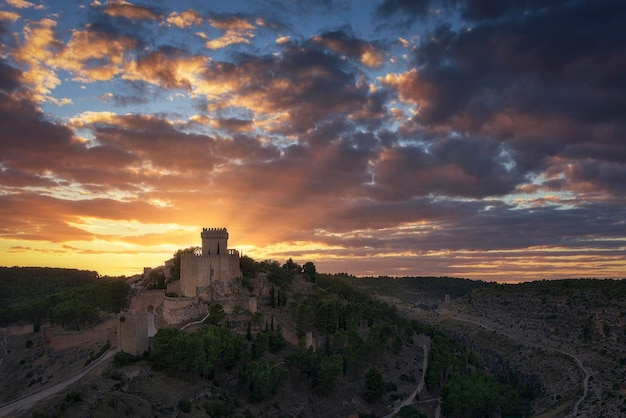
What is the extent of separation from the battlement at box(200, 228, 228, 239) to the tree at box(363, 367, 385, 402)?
27089mm

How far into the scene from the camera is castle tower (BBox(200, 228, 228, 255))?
7669 centimetres

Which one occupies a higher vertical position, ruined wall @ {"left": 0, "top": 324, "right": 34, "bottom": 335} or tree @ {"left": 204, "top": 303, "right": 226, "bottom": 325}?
tree @ {"left": 204, "top": 303, "right": 226, "bottom": 325}

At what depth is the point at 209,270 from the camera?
2918 inches

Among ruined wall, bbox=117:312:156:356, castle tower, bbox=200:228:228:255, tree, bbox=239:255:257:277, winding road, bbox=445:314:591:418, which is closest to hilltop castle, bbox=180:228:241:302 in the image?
castle tower, bbox=200:228:228:255

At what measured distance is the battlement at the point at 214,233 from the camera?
76.8 metres

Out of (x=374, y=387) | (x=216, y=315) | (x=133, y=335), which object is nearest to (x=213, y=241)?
(x=216, y=315)

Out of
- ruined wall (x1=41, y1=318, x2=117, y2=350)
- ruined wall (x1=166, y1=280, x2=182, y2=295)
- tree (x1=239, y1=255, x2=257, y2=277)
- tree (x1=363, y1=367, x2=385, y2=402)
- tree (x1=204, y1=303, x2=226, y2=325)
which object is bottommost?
tree (x1=363, y1=367, x2=385, y2=402)

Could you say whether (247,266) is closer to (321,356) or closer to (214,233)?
(214,233)

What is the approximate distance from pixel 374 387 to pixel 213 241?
28575 mm

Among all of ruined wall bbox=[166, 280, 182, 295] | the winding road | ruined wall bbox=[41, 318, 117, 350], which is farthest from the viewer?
ruined wall bbox=[166, 280, 182, 295]

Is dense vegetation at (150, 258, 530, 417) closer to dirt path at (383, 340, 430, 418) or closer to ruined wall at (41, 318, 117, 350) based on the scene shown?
dirt path at (383, 340, 430, 418)

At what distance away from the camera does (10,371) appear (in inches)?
2908

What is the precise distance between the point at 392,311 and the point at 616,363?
36735 mm

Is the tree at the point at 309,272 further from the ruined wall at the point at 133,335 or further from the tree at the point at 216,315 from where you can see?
the ruined wall at the point at 133,335
